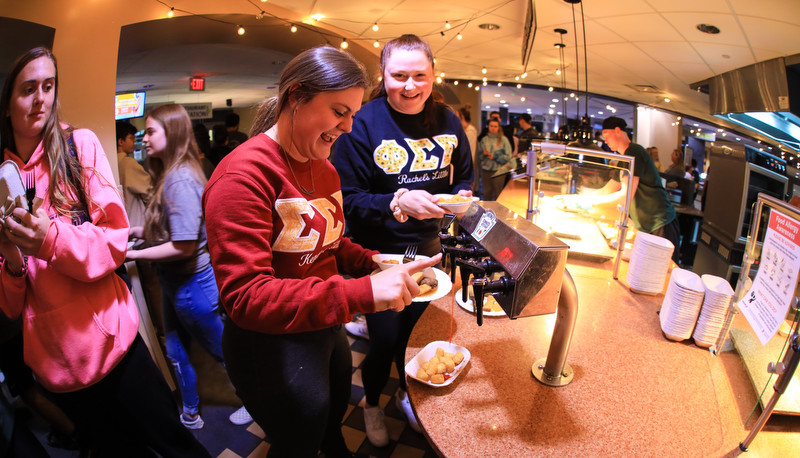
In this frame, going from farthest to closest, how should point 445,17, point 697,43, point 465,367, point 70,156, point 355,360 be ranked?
point 445,17 < point 697,43 < point 355,360 < point 70,156 < point 465,367

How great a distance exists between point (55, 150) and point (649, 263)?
2340 millimetres

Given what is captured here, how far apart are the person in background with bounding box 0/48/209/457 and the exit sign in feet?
3.28

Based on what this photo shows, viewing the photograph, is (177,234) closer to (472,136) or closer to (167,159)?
(167,159)

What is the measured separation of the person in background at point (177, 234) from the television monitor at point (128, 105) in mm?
61

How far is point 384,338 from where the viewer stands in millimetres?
1797

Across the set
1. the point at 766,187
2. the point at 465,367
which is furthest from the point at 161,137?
the point at 766,187

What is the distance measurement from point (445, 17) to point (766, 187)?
400 centimetres

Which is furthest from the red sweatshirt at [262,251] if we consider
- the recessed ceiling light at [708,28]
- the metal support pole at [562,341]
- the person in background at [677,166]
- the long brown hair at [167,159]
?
the person in background at [677,166]

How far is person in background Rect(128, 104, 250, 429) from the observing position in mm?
2029

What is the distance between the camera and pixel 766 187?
2.70 meters

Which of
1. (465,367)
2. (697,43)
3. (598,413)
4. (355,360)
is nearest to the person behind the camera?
(598,413)

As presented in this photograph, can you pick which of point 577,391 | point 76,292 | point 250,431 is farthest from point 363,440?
point 76,292

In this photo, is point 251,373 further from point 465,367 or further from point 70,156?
point 70,156

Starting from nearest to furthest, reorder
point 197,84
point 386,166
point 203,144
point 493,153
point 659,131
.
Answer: point 386,166 → point 197,84 → point 203,144 → point 659,131 → point 493,153
